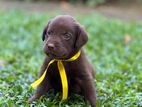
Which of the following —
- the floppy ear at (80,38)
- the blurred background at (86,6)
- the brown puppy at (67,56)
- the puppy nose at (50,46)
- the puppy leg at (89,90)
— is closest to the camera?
the puppy nose at (50,46)

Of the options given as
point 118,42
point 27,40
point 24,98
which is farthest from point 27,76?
point 118,42

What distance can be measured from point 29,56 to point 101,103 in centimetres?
373

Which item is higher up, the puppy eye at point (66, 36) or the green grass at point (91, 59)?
the puppy eye at point (66, 36)

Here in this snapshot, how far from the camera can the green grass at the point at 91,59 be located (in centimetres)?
502

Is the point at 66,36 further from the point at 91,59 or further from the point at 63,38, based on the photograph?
the point at 91,59

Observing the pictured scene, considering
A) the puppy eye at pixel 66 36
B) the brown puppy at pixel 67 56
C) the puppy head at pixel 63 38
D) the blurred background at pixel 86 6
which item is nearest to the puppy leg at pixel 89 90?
the brown puppy at pixel 67 56

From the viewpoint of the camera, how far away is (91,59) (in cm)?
838

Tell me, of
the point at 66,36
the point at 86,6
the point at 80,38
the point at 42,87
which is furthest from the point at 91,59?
the point at 86,6

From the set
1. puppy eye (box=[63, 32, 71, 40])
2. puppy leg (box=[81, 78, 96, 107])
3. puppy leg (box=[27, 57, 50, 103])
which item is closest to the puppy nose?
puppy eye (box=[63, 32, 71, 40])

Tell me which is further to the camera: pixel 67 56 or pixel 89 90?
pixel 89 90

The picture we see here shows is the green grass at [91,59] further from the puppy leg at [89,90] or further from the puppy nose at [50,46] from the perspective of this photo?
the puppy nose at [50,46]

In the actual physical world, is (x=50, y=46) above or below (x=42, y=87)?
above

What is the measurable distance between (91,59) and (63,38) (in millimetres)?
3983

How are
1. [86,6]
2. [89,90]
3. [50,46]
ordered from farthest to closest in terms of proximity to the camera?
[86,6]
[89,90]
[50,46]
